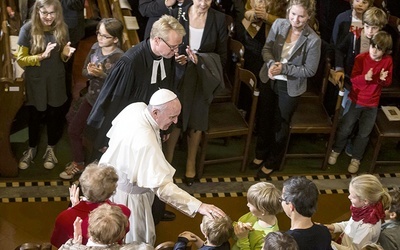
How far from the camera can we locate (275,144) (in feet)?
25.3

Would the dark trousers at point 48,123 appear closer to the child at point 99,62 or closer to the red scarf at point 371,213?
the child at point 99,62

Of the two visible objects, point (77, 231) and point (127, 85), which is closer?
point (77, 231)

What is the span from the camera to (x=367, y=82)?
24.5 feet

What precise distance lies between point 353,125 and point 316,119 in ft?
1.43

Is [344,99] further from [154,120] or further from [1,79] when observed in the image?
[1,79]

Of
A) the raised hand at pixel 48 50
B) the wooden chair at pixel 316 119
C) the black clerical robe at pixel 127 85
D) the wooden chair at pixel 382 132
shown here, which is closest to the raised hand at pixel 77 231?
the black clerical robe at pixel 127 85

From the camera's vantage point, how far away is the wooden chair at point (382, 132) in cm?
776

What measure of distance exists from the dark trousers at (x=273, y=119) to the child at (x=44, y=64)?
2.00 meters

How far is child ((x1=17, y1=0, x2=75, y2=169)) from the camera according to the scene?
6.75m

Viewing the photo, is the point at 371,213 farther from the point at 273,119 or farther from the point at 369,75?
the point at 273,119

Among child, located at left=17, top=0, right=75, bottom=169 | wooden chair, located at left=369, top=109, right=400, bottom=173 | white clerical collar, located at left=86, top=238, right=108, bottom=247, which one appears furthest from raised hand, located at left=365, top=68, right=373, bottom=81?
white clerical collar, located at left=86, top=238, right=108, bottom=247

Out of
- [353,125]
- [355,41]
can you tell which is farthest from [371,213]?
[355,41]

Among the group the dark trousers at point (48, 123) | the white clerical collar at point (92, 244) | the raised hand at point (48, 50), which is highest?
the raised hand at point (48, 50)

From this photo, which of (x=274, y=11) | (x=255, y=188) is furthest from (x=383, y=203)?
(x=274, y=11)
